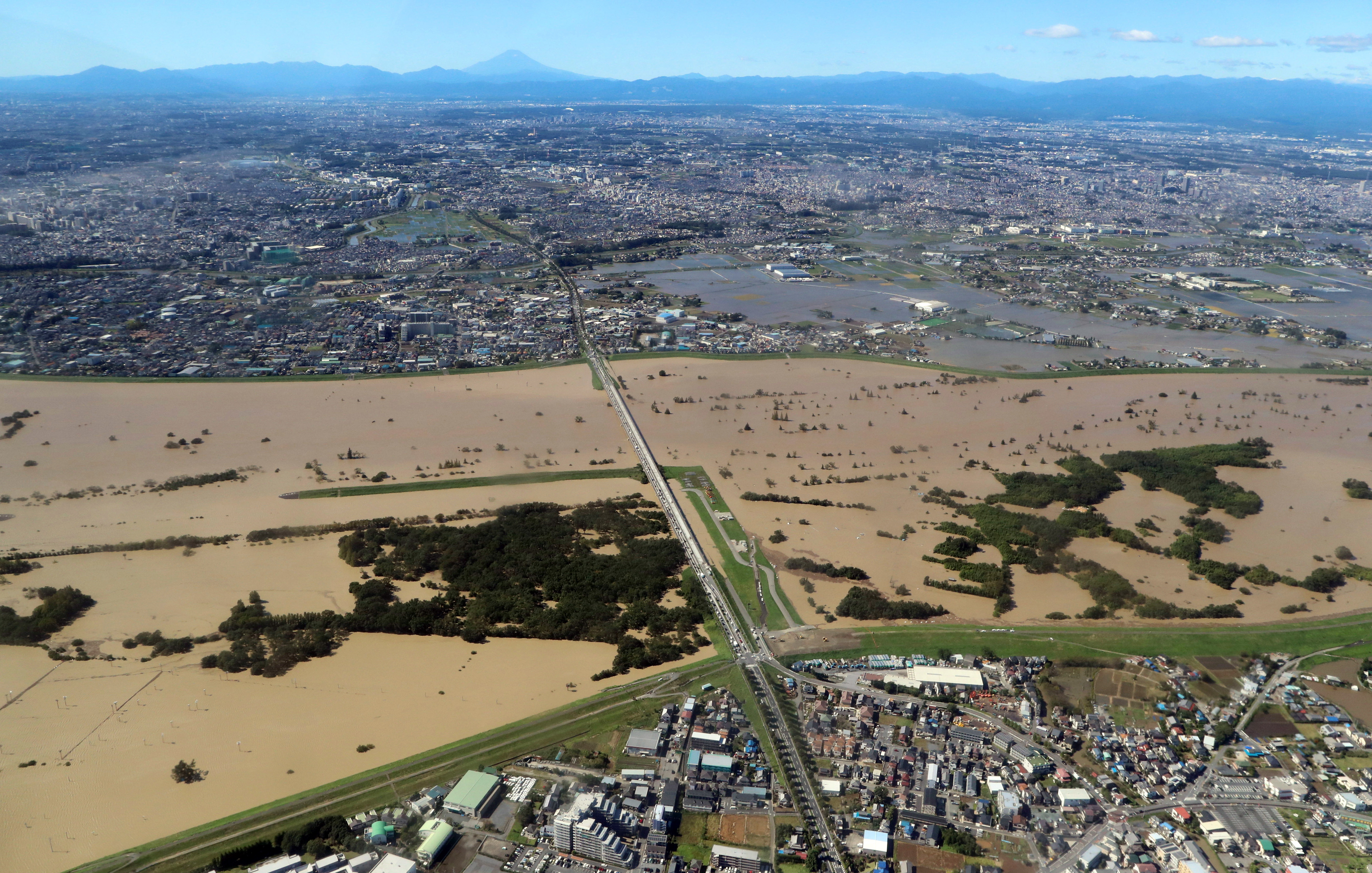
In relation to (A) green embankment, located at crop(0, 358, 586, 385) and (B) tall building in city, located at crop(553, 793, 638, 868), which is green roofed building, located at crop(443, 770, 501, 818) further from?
(A) green embankment, located at crop(0, 358, 586, 385)

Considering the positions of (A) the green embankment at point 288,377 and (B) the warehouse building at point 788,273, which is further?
(B) the warehouse building at point 788,273

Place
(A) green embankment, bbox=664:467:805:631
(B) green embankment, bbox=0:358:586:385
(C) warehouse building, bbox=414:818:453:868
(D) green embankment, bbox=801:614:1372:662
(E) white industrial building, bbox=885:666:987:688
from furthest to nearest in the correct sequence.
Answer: (B) green embankment, bbox=0:358:586:385
(A) green embankment, bbox=664:467:805:631
(D) green embankment, bbox=801:614:1372:662
(E) white industrial building, bbox=885:666:987:688
(C) warehouse building, bbox=414:818:453:868

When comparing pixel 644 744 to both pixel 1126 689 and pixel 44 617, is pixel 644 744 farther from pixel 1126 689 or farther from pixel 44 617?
pixel 44 617

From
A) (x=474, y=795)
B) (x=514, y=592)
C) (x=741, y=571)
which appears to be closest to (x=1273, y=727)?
(x=741, y=571)

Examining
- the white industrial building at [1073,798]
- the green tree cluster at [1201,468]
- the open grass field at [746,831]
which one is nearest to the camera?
the open grass field at [746,831]

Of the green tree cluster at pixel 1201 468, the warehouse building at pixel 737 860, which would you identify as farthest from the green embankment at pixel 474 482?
the green tree cluster at pixel 1201 468

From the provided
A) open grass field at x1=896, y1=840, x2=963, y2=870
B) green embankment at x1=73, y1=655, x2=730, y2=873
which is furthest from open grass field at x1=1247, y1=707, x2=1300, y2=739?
green embankment at x1=73, y1=655, x2=730, y2=873

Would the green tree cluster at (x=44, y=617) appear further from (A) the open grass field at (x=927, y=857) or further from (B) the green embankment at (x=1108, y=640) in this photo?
(A) the open grass field at (x=927, y=857)
